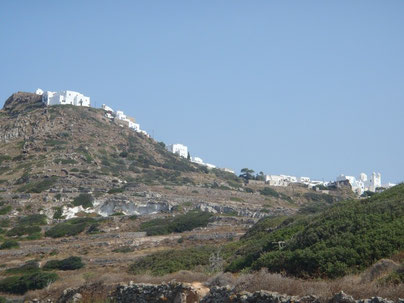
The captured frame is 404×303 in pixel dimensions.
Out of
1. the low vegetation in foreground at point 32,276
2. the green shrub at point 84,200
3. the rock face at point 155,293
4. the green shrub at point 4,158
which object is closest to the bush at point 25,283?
the low vegetation in foreground at point 32,276

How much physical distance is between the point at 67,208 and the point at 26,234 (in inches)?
409

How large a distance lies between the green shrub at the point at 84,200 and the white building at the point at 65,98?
47454mm

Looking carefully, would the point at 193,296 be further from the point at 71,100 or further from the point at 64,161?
the point at 71,100

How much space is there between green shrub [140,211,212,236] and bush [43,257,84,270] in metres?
11.8

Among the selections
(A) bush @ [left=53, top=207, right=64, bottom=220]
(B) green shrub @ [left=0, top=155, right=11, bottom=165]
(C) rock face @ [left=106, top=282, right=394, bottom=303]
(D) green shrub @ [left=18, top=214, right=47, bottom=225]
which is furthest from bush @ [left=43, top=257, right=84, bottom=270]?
(B) green shrub @ [left=0, top=155, right=11, bottom=165]

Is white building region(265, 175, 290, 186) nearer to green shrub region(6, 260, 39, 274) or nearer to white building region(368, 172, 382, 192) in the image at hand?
white building region(368, 172, 382, 192)

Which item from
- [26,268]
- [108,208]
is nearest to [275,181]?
[108,208]

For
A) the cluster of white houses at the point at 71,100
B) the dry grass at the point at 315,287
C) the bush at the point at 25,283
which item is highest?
the cluster of white houses at the point at 71,100

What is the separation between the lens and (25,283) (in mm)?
26234

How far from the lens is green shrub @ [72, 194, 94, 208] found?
58463 mm

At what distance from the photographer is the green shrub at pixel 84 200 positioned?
58.5 meters

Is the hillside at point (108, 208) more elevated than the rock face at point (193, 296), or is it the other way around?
the hillside at point (108, 208)

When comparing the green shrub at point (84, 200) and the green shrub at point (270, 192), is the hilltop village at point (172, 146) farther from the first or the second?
the green shrub at point (84, 200)

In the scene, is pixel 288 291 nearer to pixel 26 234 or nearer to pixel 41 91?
pixel 26 234
